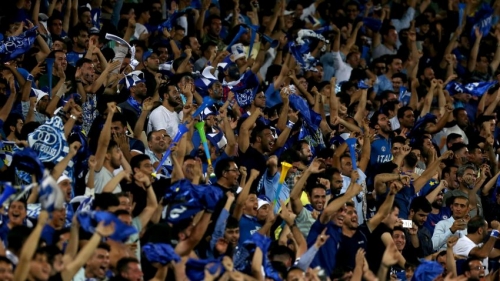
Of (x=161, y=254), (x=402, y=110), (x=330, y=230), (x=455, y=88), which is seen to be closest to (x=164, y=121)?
(x=330, y=230)

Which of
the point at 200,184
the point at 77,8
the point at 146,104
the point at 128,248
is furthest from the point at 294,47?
the point at 128,248

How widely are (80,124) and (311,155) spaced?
7.53 ft


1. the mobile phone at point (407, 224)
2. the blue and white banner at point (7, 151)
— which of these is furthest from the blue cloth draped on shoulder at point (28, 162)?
the mobile phone at point (407, 224)

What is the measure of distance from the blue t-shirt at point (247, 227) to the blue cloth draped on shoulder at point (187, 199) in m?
0.59

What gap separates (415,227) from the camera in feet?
45.9

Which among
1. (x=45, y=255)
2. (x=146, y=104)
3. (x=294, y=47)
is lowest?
(x=294, y=47)

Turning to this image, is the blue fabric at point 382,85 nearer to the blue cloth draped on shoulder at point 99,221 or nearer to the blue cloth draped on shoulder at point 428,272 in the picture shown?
the blue cloth draped on shoulder at point 428,272

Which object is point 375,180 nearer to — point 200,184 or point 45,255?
point 200,184

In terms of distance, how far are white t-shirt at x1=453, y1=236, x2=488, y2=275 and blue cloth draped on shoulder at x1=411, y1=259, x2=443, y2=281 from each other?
1214 millimetres

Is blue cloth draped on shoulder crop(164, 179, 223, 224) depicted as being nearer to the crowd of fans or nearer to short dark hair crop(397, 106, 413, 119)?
the crowd of fans

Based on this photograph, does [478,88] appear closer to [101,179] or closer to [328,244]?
[328,244]

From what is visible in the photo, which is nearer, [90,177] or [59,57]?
[90,177]

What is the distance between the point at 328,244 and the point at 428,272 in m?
0.86

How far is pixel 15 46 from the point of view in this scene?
1476cm
